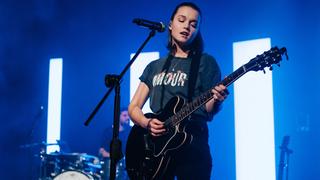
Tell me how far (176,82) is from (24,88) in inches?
209

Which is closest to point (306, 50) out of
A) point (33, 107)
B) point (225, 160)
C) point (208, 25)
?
point (208, 25)

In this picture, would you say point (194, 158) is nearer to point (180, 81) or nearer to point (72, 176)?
point (180, 81)

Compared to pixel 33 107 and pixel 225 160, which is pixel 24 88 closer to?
pixel 33 107

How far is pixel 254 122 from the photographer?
533cm

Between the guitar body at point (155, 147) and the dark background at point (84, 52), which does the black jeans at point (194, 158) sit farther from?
the dark background at point (84, 52)

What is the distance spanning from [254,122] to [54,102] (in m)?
3.48

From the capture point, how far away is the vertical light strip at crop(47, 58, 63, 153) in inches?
280

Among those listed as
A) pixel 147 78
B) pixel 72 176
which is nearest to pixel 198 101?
pixel 147 78

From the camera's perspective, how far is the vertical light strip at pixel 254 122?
17.1 ft

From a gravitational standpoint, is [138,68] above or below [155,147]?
above

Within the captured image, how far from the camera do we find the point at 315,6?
17.4 ft

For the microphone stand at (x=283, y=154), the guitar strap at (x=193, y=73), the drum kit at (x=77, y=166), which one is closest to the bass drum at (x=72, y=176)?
the drum kit at (x=77, y=166)

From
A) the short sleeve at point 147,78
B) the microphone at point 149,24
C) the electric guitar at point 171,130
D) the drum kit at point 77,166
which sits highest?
the microphone at point 149,24

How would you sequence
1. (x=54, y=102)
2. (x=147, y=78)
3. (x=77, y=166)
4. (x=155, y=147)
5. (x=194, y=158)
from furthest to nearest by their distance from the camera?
(x=54, y=102), (x=77, y=166), (x=147, y=78), (x=155, y=147), (x=194, y=158)
